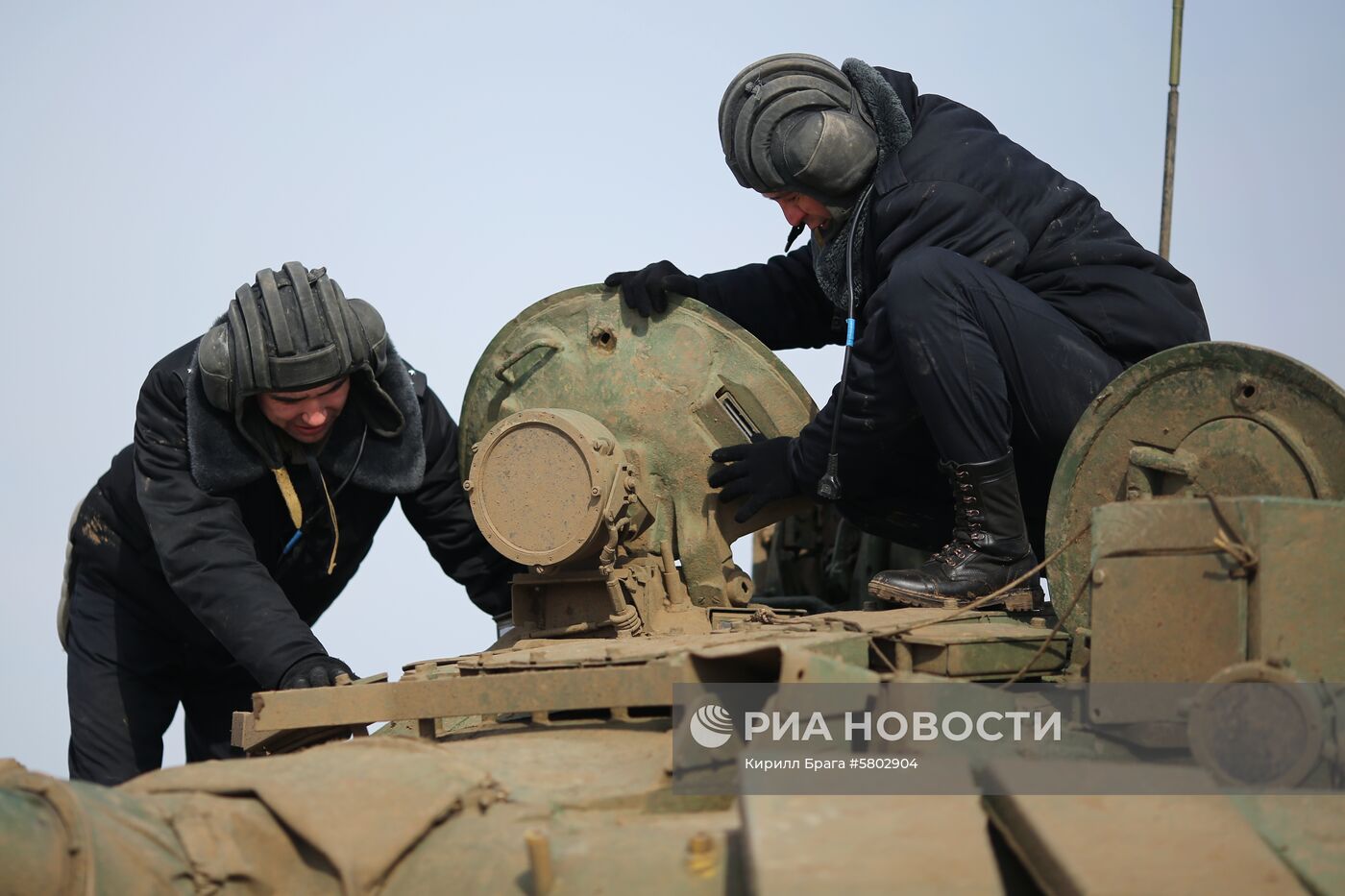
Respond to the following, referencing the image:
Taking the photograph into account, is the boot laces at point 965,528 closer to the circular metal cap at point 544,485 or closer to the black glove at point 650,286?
the circular metal cap at point 544,485

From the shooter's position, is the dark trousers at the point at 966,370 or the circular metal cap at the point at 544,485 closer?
the dark trousers at the point at 966,370

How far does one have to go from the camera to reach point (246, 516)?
22.1 ft

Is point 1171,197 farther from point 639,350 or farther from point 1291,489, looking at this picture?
point 1291,489

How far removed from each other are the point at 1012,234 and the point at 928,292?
1.69ft

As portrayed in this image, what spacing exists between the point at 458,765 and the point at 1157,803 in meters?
1.57

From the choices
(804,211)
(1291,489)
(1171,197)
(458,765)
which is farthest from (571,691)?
(1171,197)

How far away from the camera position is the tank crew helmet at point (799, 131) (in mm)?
6168

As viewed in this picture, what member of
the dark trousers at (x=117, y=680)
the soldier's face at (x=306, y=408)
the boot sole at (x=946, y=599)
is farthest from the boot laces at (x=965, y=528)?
the dark trousers at (x=117, y=680)

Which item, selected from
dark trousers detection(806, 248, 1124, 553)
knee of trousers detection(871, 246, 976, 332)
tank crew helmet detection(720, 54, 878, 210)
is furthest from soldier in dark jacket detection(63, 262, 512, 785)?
knee of trousers detection(871, 246, 976, 332)

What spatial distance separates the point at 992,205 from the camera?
616 cm

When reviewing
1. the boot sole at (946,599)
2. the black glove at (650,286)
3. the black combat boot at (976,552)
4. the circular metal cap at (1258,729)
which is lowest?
the circular metal cap at (1258,729)

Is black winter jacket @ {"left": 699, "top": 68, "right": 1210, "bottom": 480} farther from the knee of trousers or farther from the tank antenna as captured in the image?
the tank antenna

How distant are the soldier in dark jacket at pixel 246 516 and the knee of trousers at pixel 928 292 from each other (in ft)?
6.49

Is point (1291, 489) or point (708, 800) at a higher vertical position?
point (1291, 489)
